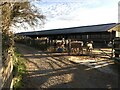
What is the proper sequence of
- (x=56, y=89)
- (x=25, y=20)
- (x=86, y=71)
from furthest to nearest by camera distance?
1. (x=25, y=20)
2. (x=86, y=71)
3. (x=56, y=89)

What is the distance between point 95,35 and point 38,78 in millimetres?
24894

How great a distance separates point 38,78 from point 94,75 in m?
2.43

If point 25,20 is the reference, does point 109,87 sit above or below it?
below

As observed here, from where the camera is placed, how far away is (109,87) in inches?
360

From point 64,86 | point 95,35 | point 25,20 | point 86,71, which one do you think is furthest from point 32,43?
point 64,86

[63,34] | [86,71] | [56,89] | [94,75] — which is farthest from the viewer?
[63,34]

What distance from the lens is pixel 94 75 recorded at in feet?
36.2

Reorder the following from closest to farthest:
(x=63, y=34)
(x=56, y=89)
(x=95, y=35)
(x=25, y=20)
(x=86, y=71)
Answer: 1. (x=56, y=89)
2. (x=86, y=71)
3. (x=25, y=20)
4. (x=95, y=35)
5. (x=63, y=34)

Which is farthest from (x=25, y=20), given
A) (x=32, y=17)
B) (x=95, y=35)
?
(x=95, y=35)

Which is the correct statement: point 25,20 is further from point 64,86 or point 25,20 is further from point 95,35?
point 64,86

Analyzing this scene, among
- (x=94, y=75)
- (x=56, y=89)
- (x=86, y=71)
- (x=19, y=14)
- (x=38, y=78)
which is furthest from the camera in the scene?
(x=19, y=14)

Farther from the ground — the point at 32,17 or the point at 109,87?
the point at 32,17

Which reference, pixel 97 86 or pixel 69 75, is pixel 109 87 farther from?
pixel 69 75

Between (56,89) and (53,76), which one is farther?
(53,76)
